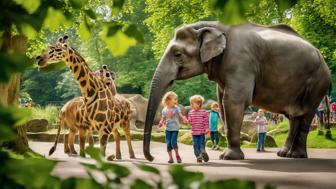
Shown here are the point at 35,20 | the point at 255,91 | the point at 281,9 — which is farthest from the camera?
the point at 255,91

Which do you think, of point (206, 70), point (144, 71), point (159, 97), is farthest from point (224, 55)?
point (144, 71)

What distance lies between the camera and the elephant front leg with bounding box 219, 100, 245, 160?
310 inches

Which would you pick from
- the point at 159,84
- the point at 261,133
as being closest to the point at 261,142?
the point at 261,133

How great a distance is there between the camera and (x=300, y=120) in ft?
28.9

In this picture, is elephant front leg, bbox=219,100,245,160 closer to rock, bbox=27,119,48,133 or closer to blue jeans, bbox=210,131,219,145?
blue jeans, bbox=210,131,219,145

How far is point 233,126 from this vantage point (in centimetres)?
800

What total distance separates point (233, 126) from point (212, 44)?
117 centimetres

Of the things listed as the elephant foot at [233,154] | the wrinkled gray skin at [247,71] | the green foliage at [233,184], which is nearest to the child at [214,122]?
the wrinkled gray skin at [247,71]

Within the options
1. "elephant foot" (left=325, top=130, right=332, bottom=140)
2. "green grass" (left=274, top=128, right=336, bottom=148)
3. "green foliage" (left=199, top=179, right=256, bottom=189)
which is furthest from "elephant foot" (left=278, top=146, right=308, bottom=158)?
"green foliage" (left=199, top=179, right=256, bottom=189)

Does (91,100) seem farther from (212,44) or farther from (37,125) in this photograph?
(37,125)

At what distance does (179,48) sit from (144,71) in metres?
30.4

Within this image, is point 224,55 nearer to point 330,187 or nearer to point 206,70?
point 206,70

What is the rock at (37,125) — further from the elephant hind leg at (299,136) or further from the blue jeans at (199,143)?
the elephant hind leg at (299,136)

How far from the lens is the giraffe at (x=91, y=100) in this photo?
29.0 feet
